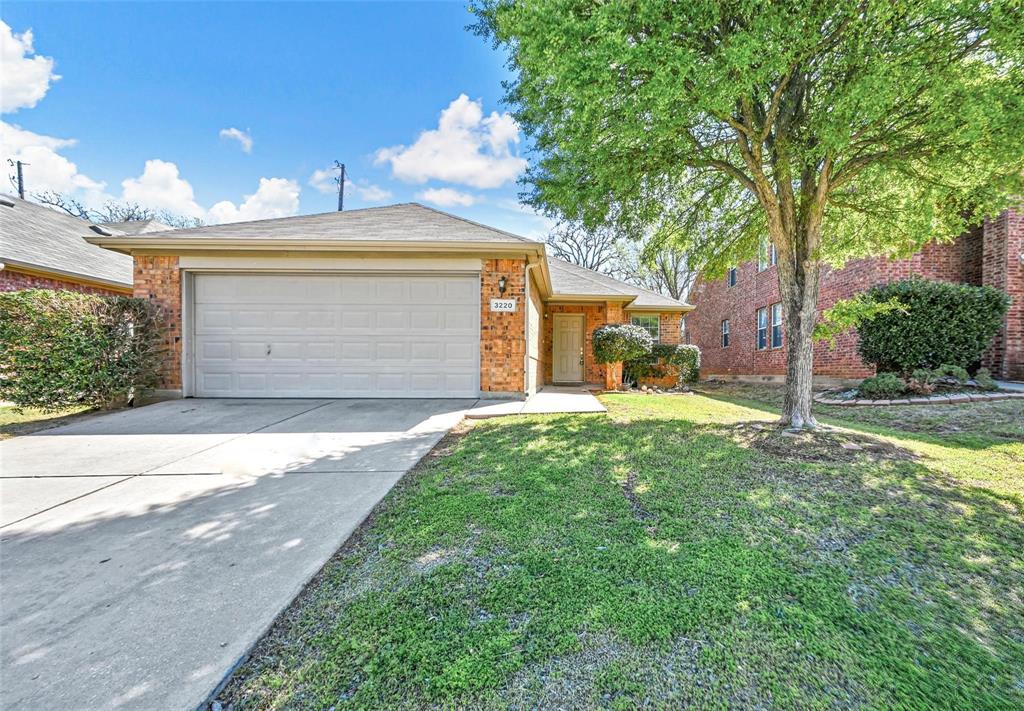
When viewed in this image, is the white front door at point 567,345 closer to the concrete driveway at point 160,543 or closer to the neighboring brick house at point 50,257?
the concrete driveway at point 160,543

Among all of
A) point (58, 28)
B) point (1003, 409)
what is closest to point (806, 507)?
point (1003, 409)

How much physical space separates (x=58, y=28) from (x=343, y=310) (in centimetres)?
889

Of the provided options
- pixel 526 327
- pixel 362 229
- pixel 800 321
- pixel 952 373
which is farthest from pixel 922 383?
pixel 362 229

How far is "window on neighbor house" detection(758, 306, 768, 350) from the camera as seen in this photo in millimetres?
14374

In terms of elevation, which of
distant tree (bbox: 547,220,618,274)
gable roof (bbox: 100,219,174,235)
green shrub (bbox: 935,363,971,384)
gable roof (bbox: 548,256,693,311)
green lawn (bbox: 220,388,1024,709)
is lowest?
green lawn (bbox: 220,388,1024,709)

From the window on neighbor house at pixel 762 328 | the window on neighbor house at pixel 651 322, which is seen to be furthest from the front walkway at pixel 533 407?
the window on neighbor house at pixel 762 328

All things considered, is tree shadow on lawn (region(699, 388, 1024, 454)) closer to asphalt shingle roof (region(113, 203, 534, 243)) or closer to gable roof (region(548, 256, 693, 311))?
gable roof (region(548, 256, 693, 311))

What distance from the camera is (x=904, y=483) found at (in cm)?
345

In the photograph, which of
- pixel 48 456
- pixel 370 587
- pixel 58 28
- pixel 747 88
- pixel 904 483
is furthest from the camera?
pixel 58 28

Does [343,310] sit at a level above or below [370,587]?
above

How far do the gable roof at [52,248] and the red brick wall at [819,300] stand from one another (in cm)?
1394

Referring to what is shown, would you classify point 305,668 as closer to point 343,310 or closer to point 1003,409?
point 343,310

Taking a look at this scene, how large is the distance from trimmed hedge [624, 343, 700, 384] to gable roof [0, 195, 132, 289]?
12.6m

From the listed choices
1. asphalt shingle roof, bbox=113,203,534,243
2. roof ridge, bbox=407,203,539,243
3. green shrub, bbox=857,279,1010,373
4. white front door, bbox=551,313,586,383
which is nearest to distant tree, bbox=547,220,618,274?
white front door, bbox=551,313,586,383
